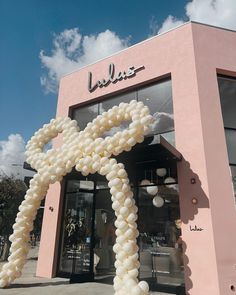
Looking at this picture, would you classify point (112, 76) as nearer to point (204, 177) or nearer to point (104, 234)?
point (204, 177)

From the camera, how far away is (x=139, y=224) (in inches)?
293

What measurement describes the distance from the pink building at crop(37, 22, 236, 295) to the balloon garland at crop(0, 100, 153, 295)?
28.1 inches

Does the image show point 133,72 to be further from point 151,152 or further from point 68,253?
point 68,253

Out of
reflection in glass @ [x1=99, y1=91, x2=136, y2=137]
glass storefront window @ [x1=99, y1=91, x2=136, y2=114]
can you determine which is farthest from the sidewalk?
glass storefront window @ [x1=99, y1=91, x2=136, y2=114]

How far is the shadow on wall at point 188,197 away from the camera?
20.0ft

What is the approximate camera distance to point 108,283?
716 centimetres

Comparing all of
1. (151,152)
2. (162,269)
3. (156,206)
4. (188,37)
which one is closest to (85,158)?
(151,152)

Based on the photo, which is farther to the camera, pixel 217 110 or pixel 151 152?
pixel 217 110

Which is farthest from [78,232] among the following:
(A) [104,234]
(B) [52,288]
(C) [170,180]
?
(C) [170,180]

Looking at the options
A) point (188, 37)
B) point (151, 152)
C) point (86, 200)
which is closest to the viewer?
point (151, 152)

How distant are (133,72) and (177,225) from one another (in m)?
4.97

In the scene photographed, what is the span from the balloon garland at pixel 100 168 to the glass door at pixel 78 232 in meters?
1.54

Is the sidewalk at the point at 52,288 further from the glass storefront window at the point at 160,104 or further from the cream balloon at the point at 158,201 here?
the glass storefront window at the point at 160,104

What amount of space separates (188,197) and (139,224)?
177cm
